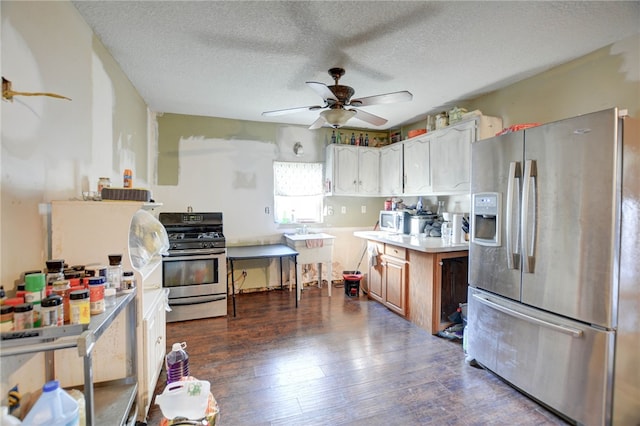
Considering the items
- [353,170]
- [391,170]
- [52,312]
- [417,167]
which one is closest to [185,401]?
[52,312]

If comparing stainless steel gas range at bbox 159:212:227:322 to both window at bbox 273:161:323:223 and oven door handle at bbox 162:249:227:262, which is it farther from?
window at bbox 273:161:323:223

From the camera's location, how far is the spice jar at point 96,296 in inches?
47.3

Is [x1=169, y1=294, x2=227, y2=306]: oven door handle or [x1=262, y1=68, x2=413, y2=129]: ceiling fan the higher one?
[x1=262, y1=68, x2=413, y2=129]: ceiling fan

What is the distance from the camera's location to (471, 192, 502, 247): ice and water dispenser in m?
→ 2.21

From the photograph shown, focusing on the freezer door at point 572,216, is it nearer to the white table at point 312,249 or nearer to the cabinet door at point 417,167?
the cabinet door at point 417,167

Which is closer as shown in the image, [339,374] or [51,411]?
[51,411]

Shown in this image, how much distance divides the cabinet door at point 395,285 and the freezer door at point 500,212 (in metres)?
0.97

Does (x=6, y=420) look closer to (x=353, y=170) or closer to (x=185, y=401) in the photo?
(x=185, y=401)

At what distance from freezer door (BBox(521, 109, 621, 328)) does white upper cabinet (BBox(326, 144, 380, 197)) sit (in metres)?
2.68

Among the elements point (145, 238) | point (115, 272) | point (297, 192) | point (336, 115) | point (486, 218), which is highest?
point (336, 115)

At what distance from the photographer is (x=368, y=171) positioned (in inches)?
181

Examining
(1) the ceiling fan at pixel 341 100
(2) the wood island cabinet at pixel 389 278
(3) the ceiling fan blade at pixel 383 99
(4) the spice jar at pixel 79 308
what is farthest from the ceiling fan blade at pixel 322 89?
(2) the wood island cabinet at pixel 389 278

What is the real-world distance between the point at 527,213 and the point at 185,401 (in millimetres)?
2381

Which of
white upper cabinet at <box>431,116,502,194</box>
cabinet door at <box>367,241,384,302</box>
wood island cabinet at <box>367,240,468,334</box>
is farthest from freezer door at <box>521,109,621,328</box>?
cabinet door at <box>367,241,384,302</box>
